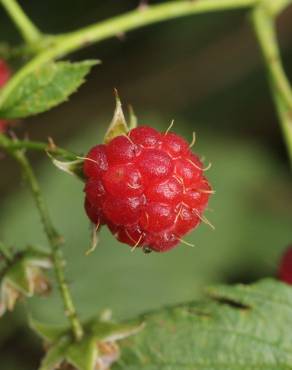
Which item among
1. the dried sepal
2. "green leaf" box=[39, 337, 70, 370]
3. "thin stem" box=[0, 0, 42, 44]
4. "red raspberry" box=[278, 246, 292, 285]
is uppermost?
"thin stem" box=[0, 0, 42, 44]

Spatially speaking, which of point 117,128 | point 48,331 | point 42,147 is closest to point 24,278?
point 48,331

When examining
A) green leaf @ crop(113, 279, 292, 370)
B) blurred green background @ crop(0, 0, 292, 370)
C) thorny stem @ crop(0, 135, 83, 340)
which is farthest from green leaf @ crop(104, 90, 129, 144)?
blurred green background @ crop(0, 0, 292, 370)

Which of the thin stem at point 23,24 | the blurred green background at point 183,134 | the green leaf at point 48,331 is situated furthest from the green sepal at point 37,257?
the blurred green background at point 183,134

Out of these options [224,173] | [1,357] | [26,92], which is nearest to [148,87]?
[224,173]

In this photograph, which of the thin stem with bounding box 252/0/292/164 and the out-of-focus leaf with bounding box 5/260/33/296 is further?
the thin stem with bounding box 252/0/292/164

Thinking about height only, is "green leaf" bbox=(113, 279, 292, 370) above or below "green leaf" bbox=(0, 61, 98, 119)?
below

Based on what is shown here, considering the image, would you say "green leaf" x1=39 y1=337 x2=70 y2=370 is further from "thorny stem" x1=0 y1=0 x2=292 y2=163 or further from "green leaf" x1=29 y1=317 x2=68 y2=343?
"thorny stem" x1=0 y1=0 x2=292 y2=163

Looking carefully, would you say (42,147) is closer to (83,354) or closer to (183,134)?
(83,354)
